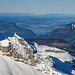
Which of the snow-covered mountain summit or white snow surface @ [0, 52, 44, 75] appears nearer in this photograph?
white snow surface @ [0, 52, 44, 75]

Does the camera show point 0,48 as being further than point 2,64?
Yes

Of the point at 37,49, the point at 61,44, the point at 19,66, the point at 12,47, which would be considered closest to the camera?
the point at 19,66

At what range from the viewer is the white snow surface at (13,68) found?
77.0 ft

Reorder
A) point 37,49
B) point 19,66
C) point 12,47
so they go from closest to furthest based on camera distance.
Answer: point 19,66 → point 12,47 → point 37,49

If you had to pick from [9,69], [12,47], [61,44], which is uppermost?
[12,47]

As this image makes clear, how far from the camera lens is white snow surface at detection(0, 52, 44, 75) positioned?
23481 millimetres

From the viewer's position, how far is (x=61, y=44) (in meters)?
117

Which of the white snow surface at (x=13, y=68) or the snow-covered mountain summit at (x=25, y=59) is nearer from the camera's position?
the white snow surface at (x=13, y=68)

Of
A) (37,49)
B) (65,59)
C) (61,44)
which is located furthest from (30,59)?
(61,44)

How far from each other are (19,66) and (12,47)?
3.37m

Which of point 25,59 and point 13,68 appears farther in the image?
point 25,59

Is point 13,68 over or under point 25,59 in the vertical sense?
under

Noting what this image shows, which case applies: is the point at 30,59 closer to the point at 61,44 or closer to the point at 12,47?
the point at 12,47

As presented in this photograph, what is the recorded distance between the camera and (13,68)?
80.4 ft
